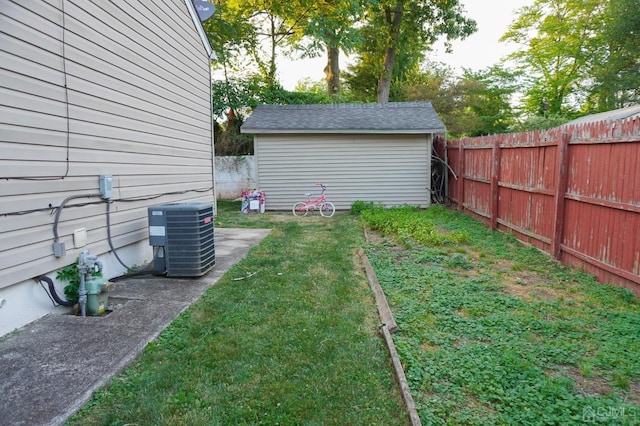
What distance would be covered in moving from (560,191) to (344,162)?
248 inches

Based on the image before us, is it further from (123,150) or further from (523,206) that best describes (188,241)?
(523,206)

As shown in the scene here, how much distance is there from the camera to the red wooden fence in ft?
12.7

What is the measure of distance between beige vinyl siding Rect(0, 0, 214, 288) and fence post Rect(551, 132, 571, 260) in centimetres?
517

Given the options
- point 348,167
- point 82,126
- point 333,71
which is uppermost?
point 333,71

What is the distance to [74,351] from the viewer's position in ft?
8.70

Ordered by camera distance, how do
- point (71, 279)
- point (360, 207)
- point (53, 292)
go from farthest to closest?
point (360, 207) < point (71, 279) < point (53, 292)

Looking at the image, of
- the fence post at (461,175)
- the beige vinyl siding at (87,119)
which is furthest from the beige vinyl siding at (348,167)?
the beige vinyl siding at (87,119)

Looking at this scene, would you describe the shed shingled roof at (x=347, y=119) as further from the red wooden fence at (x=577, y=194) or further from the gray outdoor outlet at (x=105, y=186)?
Result: the gray outdoor outlet at (x=105, y=186)

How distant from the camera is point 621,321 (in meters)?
3.17

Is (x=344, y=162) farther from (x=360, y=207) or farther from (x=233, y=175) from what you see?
(x=233, y=175)

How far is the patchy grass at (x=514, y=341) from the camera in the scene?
6.97 ft

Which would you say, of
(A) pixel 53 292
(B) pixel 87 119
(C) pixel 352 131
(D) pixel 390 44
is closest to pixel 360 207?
(C) pixel 352 131

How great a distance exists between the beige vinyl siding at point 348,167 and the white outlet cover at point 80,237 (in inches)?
285

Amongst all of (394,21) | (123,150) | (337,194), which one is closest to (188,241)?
(123,150)
